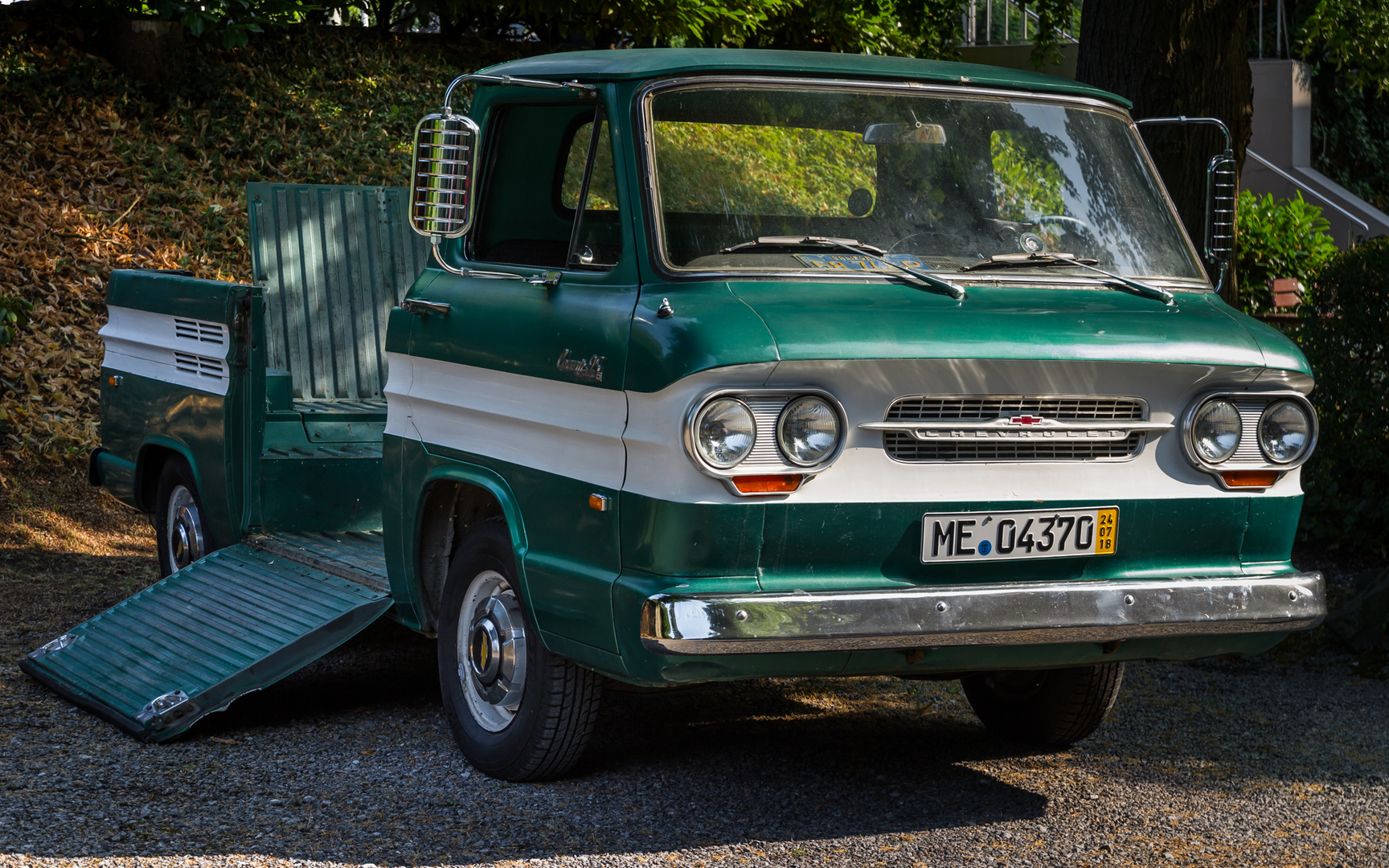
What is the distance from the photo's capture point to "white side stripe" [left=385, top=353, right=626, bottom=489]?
4.06 m

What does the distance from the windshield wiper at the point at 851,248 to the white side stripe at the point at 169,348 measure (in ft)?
8.96

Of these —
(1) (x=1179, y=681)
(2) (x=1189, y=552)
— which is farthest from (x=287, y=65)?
(2) (x=1189, y=552)

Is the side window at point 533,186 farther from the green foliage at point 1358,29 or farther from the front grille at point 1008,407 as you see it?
the green foliage at point 1358,29

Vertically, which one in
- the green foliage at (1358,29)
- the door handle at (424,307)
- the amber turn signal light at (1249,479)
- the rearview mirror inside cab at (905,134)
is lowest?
the amber turn signal light at (1249,479)

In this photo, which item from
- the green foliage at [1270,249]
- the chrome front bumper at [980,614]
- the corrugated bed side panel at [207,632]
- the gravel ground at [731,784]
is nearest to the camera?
the chrome front bumper at [980,614]

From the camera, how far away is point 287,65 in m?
14.2

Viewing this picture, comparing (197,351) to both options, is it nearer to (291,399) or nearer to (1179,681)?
(291,399)

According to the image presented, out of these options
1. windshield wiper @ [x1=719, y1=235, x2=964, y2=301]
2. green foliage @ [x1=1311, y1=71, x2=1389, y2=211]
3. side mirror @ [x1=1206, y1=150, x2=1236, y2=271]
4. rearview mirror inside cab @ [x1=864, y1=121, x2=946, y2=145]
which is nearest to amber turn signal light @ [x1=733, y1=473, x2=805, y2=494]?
windshield wiper @ [x1=719, y1=235, x2=964, y2=301]

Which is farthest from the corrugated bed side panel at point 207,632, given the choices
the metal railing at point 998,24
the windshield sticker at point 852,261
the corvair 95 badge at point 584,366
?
the metal railing at point 998,24

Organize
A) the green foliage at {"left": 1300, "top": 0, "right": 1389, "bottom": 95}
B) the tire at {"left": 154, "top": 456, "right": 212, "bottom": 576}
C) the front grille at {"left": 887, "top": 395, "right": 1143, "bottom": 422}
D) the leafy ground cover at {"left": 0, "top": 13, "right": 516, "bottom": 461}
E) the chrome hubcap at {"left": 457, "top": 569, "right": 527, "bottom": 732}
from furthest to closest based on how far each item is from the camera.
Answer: the green foliage at {"left": 1300, "top": 0, "right": 1389, "bottom": 95} → the leafy ground cover at {"left": 0, "top": 13, "right": 516, "bottom": 461} → the tire at {"left": 154, "top": 456, "right": 212, "bottom": 576} → the chrome hubcap at {"left": 457, "top": 569, "right": 527, "bottom": 732} → the front grille at {"left": 887, "top": 395, "right": 1143, "bottom": 422}

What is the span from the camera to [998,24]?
19.7 meters

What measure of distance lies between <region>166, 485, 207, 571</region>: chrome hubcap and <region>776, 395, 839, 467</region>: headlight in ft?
11.9

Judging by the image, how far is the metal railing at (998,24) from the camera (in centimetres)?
1842

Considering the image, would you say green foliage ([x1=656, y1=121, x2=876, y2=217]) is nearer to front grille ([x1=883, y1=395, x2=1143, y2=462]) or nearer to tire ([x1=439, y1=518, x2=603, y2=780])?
front grille ([x1=883, y1=395, x2=1143, y2=462])
